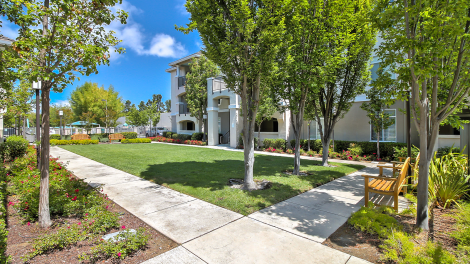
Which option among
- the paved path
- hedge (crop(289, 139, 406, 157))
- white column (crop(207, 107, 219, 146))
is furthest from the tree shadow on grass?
white column (crop(207, 107, 219, 146))

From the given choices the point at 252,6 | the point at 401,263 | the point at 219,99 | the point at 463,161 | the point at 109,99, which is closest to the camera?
the point at 401,263

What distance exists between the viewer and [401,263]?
9.21 ft

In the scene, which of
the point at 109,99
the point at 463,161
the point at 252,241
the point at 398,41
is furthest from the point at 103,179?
the point at 109,99

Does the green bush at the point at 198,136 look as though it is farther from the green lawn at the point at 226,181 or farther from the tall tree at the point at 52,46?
the tall tree at the point at 52,46

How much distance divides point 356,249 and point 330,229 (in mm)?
666

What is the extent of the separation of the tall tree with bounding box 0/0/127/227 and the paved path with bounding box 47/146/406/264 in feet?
6.82

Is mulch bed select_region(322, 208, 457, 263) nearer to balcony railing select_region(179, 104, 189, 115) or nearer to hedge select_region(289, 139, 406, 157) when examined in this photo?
hedge select_region(289, 139, 406, 157)

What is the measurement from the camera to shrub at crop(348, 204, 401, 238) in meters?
3.74

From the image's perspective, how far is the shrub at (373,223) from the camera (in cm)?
374

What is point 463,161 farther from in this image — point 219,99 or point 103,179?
point 219,99

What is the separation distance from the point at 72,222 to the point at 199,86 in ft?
66.1

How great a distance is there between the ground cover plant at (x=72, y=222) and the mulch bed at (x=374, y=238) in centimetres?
299

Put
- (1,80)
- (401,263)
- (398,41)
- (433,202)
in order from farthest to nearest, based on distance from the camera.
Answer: (433,202), (1,80), (398,41), (401,263)

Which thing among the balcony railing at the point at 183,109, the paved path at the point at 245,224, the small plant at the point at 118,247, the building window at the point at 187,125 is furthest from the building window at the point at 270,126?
the small plant at the point at 118,247
